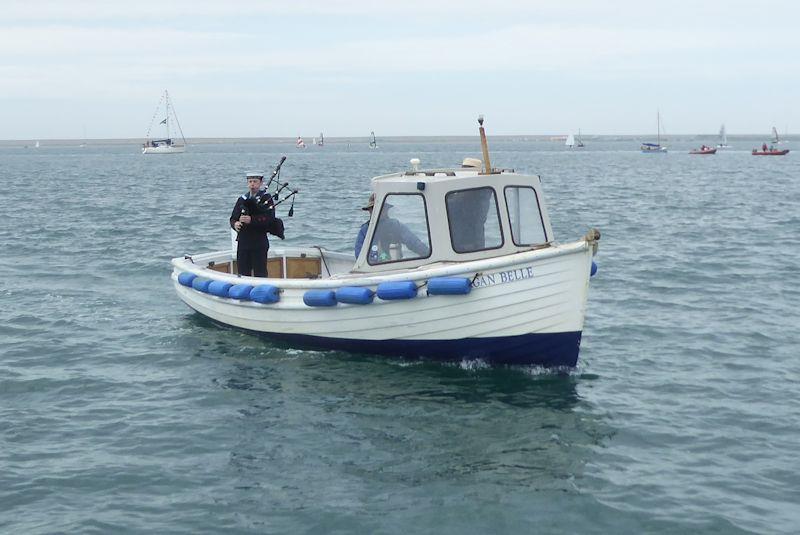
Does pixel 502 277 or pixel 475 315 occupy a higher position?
pixel 502 277

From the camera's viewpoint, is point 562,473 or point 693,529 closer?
point 693,529

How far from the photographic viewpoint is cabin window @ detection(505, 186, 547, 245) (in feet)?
40.5

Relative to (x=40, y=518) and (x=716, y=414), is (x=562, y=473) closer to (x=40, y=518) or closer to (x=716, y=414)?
(x=716, y=414)

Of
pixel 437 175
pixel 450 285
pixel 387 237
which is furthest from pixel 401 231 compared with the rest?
pixel 450 285

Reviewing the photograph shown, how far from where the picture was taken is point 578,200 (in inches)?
1726

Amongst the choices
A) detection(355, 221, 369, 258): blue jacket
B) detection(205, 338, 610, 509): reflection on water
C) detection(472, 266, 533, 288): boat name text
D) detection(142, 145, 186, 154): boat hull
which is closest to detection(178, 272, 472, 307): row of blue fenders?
detection(472, 266, 533, 288): boat name text

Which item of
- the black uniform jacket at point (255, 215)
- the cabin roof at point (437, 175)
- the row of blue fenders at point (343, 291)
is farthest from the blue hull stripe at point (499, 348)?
the black uniform jacket at point (255, 215)

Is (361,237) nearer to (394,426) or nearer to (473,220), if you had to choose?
(473,220)

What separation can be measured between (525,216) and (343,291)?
2.51 metres

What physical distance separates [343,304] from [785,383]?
18.2ft

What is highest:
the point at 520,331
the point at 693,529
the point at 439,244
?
the point at 439,244

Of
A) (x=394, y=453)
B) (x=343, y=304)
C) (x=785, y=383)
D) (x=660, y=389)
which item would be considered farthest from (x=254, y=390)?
(x=785, y=383)

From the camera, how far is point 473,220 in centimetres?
1230

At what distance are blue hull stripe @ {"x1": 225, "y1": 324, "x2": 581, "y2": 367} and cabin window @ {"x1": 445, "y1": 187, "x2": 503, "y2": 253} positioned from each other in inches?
47.5
